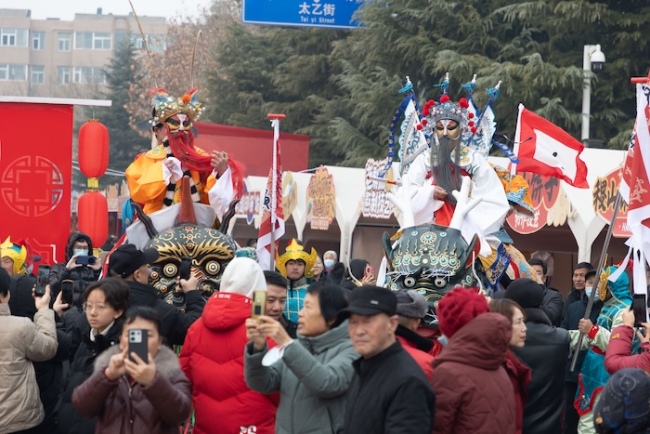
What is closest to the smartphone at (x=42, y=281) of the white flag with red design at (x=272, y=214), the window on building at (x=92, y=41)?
the white flag with red design at (x=272, y=214)

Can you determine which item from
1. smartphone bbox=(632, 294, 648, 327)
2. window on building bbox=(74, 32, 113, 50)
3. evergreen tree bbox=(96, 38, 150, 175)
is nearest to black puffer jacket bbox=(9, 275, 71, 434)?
smartphone bbox=(632, 294, 648, 327)

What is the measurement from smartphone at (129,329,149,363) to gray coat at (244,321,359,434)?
1.71 feet

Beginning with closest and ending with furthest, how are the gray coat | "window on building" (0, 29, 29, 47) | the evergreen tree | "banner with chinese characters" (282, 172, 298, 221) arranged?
the gray coat
"banner with chinese characters" (282, 172, 298, 221)
the evergreen tree
"window on building" (0, 29, 29, 47)

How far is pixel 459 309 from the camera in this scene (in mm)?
6301

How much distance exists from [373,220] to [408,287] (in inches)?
555

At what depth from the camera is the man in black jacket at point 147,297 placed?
790cm

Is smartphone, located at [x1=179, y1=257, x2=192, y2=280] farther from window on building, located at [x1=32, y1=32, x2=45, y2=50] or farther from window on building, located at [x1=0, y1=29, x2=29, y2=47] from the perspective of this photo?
window on building, located at [x1=32, y1=32, x2=45, y2=50]

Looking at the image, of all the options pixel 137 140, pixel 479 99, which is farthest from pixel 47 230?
pixel 137 140

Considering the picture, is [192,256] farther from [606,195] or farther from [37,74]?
[37,74]

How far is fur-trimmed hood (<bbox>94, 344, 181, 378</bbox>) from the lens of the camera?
6.53m

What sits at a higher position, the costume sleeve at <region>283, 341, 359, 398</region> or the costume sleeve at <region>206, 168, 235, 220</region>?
the costume sleeve at <region>206, 168, 235, 220</region>

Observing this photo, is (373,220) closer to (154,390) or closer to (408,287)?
(408,287)

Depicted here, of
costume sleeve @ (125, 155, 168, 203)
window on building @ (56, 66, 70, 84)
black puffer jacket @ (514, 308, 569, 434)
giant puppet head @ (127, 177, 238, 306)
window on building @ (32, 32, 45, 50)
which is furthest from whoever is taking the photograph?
window on building @ (32, 32, 45, 50)

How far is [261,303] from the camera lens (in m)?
6.25
